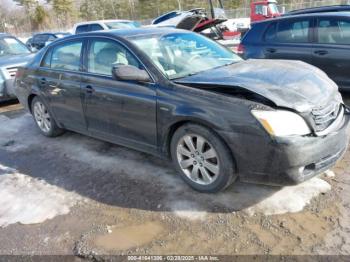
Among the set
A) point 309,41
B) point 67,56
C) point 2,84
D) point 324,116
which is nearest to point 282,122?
point 324,116

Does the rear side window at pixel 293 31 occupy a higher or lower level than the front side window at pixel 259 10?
lower

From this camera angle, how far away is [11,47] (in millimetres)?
9602

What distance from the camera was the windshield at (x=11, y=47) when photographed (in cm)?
941

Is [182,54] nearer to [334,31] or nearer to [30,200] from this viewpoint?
[30,200]

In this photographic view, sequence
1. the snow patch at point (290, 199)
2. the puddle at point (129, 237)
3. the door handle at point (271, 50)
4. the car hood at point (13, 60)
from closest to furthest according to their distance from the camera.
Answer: the puddle at point (129, 237), the snow patch at point (290, 199), the door handle at point (271, 50), the car hood at point (13, 60)

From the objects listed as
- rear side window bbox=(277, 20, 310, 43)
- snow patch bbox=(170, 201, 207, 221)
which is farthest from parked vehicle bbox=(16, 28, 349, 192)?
rear side window bbox=(277, 20, 310, 43)

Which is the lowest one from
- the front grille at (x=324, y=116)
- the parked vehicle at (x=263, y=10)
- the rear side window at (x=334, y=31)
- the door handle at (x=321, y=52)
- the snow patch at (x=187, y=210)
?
the snow patch at (x=187, y=210)

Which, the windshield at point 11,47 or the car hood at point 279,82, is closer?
the car hood at point 279,82

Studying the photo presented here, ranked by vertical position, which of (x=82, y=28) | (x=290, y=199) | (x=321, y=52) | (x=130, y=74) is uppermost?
(x=82, y=28)

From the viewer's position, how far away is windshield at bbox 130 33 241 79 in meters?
3.93

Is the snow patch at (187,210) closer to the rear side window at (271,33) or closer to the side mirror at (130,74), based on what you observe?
the side mirror at (130,74)

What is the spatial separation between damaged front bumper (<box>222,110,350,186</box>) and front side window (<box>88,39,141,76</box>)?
1538mm

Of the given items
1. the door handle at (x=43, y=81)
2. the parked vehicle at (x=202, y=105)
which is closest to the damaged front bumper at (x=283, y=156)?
the parked vehicle at (x=202, y=105)

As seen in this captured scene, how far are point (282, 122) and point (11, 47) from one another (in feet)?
28.2
